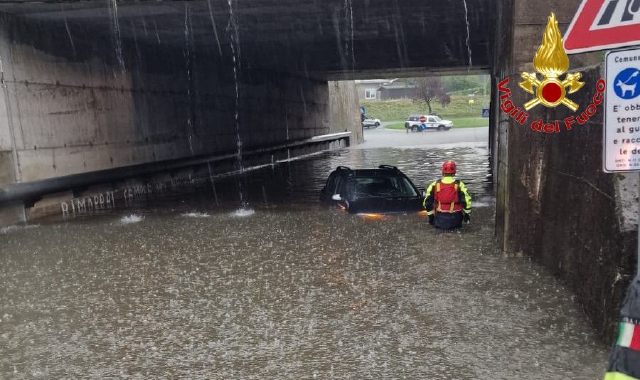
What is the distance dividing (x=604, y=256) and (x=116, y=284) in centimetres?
591

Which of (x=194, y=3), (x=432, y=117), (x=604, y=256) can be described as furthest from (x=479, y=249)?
(x=432, y=117)

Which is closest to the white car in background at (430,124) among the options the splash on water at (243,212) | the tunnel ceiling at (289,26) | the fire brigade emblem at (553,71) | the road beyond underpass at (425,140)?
the road beyond underpass at (425,140)

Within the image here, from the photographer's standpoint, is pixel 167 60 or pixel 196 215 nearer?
pixel 196 215

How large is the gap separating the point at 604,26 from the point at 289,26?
47.5ft

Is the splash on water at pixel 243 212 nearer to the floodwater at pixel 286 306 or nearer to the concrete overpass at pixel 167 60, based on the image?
the floodwater at pixel 286 306

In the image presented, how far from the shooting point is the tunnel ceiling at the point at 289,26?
45.2ft

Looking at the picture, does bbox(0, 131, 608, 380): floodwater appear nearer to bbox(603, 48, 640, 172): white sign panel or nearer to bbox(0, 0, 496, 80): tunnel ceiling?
bbox(603, 48, 640, 172): white sign panel

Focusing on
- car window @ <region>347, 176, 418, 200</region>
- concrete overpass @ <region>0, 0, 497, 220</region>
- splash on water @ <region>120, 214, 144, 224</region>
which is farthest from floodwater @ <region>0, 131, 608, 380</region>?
concrete overpass @ <region>0, 0, 497, 220</region>

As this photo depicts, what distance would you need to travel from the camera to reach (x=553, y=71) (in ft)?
24.4

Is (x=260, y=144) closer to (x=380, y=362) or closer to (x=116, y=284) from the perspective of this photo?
(x=116, y=284)

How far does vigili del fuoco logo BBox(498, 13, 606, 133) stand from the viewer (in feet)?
22.3

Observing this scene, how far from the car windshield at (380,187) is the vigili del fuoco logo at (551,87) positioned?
4.32 meters

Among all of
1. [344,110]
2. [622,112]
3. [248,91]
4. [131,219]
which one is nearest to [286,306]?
[622,112]

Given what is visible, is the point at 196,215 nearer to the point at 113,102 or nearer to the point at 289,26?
the point at 113,102
